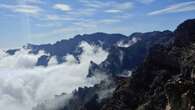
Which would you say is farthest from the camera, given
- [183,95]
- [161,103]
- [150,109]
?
[150,109]

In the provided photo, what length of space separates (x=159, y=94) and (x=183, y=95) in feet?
291

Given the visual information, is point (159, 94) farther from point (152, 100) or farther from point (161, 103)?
point (161, 103)

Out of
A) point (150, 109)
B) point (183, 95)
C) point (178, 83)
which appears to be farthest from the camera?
point (150, 109)

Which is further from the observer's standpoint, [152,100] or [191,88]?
[152,100]

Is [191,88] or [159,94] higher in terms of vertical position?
[191,88]

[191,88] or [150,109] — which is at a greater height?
[191,88]

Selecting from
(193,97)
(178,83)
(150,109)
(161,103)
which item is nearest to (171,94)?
(178,83)

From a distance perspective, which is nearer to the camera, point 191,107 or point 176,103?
point 191,107

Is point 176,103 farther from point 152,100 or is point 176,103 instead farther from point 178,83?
point 152,100

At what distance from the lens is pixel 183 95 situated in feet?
361

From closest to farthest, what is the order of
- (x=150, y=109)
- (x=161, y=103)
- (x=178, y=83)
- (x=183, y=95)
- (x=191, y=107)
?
(x=191, y=107) → (x=183, y=95) → (x=178, y=83) → (x=161, y=103) → (x=150, y=109)

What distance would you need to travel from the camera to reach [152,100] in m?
197

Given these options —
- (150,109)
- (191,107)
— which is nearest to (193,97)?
(191,107)

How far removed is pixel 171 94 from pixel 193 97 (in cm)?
1435
